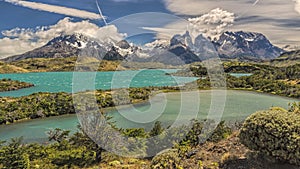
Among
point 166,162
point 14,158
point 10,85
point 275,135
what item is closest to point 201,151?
point 166,162

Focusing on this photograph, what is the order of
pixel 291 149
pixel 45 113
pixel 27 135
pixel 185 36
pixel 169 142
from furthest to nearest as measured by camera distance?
pixel 45 113 < pixel 27 135 < pixel 169 142 < pixel 185 36 < pixel 291 149

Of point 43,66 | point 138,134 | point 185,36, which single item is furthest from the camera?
point 43,66

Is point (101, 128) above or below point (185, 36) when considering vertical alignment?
below

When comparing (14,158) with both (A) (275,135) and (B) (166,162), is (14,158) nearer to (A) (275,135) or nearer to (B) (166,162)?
(B) (166,162)

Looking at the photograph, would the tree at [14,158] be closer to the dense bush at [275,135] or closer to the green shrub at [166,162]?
the green shrub at [166,162]

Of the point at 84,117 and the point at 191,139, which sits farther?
the point at 191,139

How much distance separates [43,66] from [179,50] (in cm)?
19834

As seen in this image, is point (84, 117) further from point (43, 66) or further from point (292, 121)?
point (43, 66)

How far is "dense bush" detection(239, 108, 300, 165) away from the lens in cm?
944

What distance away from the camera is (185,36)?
456 inches

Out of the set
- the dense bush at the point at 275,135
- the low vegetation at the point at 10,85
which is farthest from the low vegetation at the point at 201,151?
the low vegetation at the point at 10,85

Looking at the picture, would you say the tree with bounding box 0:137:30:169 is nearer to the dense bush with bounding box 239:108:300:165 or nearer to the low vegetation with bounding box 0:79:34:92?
the dense bush with bounding box 239:108:300:165

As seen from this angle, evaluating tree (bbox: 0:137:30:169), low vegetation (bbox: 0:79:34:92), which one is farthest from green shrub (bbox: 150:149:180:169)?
low vegetation (bbox: 0:79:34:92)

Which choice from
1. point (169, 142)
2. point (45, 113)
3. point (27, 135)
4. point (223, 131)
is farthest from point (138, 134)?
point (45, 113)
